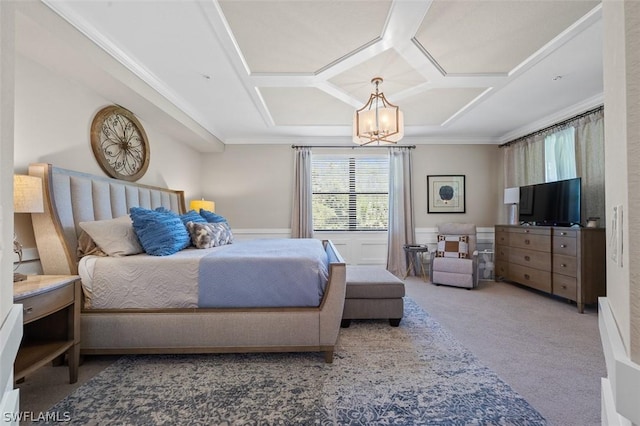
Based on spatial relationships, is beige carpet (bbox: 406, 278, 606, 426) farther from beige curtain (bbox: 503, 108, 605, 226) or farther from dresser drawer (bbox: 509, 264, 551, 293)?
beige curtain (bbox: 503, 108, 605, 226)

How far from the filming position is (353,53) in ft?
7.89

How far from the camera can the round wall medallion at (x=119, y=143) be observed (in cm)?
264

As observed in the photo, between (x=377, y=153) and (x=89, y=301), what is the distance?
14.8 feet

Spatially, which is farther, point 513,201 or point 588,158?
point 513,201

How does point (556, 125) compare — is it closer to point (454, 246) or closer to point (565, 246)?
point (565, 246)

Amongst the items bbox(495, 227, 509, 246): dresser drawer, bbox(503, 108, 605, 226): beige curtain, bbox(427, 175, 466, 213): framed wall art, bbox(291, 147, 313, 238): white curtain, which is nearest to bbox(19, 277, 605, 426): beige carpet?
bbox(495, 227, 509, 246): dresser drawer

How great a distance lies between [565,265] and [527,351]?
68.4 inches

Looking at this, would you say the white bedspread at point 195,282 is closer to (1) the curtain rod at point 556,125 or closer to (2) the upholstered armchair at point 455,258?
(2) the upholstered armchair at point 455,258

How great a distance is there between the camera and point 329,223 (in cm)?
511

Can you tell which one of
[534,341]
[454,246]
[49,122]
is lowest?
[534,341]

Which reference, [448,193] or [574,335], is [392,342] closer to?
[574,335]

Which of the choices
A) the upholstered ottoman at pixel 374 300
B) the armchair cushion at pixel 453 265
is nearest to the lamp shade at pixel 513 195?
the armchair cushion at pixel 453 265

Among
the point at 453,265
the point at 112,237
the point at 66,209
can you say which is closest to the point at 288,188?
the point at 453,265

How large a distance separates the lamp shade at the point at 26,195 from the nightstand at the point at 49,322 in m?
0.44
